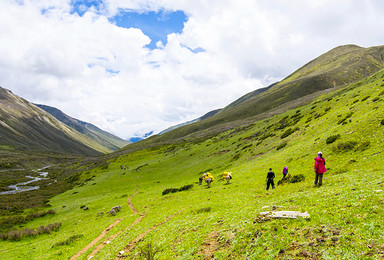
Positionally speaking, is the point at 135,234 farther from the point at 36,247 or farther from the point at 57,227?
the point at 57,227

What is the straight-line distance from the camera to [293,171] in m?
32.9

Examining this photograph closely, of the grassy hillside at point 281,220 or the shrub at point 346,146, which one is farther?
the shrub at point 346,146

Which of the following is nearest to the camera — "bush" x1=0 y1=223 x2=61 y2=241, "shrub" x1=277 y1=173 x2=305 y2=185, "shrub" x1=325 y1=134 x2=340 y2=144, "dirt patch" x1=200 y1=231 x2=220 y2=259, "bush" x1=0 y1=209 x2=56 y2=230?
"dirt patch" x1=200 y1=231 x2=220 y2=259

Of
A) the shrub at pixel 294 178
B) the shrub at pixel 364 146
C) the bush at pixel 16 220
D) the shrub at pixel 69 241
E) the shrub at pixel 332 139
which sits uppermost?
the shrub at pixel 332 139

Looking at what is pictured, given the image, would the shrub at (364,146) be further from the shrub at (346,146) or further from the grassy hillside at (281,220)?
the shrub at (346,146)

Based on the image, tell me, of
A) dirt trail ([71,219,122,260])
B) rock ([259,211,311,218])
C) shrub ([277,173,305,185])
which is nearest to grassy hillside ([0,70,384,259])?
dirt trail ([71,219,122,260])

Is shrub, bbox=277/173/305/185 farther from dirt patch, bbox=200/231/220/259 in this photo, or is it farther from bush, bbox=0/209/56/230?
bush, bbox=0/209/56/230

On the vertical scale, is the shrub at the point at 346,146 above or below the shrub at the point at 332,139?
below

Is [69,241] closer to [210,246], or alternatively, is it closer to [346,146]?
[210,246]

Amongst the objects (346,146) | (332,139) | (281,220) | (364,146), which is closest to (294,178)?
(346,146)

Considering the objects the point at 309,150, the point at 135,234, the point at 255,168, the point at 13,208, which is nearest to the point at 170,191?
the point at 255,168

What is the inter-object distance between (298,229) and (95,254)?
20265 mm

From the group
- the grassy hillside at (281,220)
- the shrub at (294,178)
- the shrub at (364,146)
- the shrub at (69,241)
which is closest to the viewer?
the grassy hillside at (281,220)

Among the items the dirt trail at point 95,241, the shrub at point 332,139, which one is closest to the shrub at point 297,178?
the shrub at point 332,139
